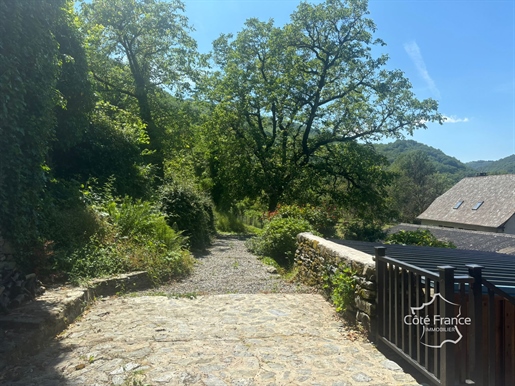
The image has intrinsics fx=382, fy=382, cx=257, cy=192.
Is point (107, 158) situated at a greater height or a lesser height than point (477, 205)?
greater

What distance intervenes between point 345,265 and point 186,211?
7.10 meters

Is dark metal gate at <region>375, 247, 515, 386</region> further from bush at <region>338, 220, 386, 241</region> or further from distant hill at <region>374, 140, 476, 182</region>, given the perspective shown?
distant hill at <region>374, 140, 476, 182</region>

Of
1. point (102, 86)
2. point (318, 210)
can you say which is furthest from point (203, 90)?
point (318, 210)

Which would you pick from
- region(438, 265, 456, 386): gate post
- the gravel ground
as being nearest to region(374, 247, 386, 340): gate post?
region(438, 265, 456, 386): gate post

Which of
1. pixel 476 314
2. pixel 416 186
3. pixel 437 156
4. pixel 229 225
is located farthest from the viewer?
pixel 437 156

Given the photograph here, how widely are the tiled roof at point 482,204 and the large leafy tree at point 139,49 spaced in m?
23.6

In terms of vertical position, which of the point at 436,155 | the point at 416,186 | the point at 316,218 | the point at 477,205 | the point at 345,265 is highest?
the point at 436,155

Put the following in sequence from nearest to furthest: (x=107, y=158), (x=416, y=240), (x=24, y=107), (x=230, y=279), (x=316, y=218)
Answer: (x=24, y=107) → (x=230, y=279) → (x=107, y=158) → (x=416, y=240) → (x=316, y=218)

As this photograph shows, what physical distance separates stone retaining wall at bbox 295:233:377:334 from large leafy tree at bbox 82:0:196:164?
13.4 meters

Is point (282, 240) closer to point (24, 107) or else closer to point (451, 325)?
point (24, 107)

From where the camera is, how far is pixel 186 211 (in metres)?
11.7

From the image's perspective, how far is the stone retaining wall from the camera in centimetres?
458

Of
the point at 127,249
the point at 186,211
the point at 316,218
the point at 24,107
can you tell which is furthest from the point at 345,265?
the point at 316,218

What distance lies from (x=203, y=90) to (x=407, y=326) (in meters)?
21.8
